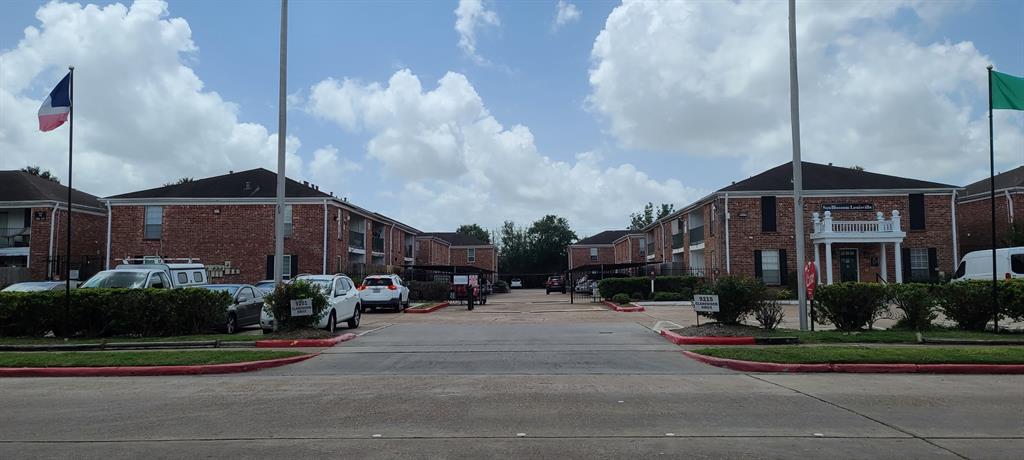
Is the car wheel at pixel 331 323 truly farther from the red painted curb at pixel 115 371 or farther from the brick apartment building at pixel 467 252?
the brick apartment building at pixel 467 252

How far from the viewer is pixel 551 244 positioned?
93.8 meters

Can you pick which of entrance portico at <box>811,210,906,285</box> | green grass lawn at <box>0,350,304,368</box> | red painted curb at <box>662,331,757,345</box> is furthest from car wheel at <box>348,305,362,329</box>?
entrance portico at <box>811,210,906,285</box>

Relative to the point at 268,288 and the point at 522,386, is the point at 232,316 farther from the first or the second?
the point at 522,386

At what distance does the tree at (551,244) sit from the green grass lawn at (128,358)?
79.5 metres

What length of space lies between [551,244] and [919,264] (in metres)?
59.4

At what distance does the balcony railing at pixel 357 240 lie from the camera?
137 feet

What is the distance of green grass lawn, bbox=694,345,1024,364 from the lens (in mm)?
11594

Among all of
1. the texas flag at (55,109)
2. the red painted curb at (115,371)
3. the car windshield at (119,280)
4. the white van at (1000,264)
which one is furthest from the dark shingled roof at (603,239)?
the red painted curb at (115,371)

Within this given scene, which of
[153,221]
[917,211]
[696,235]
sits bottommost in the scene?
[696,235]

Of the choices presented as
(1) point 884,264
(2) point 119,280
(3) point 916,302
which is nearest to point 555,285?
(1) point 884,264

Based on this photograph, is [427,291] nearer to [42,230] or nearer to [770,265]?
[770,265]

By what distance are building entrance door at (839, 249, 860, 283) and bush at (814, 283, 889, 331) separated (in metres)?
20.8

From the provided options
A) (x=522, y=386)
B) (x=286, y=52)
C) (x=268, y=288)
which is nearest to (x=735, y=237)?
(x=268, y=288)

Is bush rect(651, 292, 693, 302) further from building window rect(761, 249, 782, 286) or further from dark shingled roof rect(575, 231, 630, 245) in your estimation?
dark shingled roof rect(575, 231, 630, 245)
